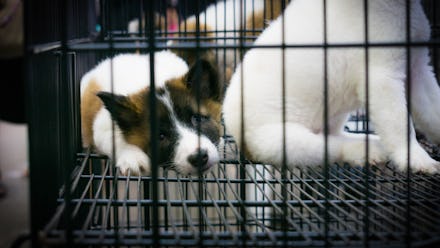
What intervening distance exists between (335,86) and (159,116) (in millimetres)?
724

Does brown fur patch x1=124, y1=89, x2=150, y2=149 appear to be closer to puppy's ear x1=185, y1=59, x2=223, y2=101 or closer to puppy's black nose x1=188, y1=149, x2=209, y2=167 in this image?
puppy's ear x1=185, y1=59, x2=223, y2=101

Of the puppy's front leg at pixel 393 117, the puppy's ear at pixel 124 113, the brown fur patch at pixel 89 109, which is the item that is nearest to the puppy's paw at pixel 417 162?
the puppy's front leg at pixel 393 117

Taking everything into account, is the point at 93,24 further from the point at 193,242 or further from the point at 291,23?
the point at 193,242

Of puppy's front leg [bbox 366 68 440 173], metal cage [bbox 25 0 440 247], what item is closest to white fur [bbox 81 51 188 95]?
metal cage [bbox 25 0 440 247]

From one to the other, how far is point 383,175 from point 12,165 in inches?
162

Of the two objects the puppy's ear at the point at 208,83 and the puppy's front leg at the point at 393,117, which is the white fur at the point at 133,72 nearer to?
the puppy's ear at the point at 208,83

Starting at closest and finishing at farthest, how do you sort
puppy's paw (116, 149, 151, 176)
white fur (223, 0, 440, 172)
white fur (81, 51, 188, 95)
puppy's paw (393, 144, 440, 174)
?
puppy's paw (393, 144, 440, 174) → white fur (223, 0, 440, 172) → puppy's paw (116, 149, 151, 176) → white fur (81, 51, 188, 95)

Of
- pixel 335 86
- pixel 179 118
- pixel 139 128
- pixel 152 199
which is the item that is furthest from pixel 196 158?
pixel 152 199

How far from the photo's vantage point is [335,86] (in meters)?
2.14

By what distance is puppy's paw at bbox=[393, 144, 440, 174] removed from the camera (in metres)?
1.89

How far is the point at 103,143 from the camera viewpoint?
246 centimetres

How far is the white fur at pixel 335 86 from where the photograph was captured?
2.00 metres

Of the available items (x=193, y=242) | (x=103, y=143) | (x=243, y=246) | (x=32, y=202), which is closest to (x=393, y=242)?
(x=243, y=246)

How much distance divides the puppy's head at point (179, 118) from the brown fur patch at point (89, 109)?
0.26 meters
